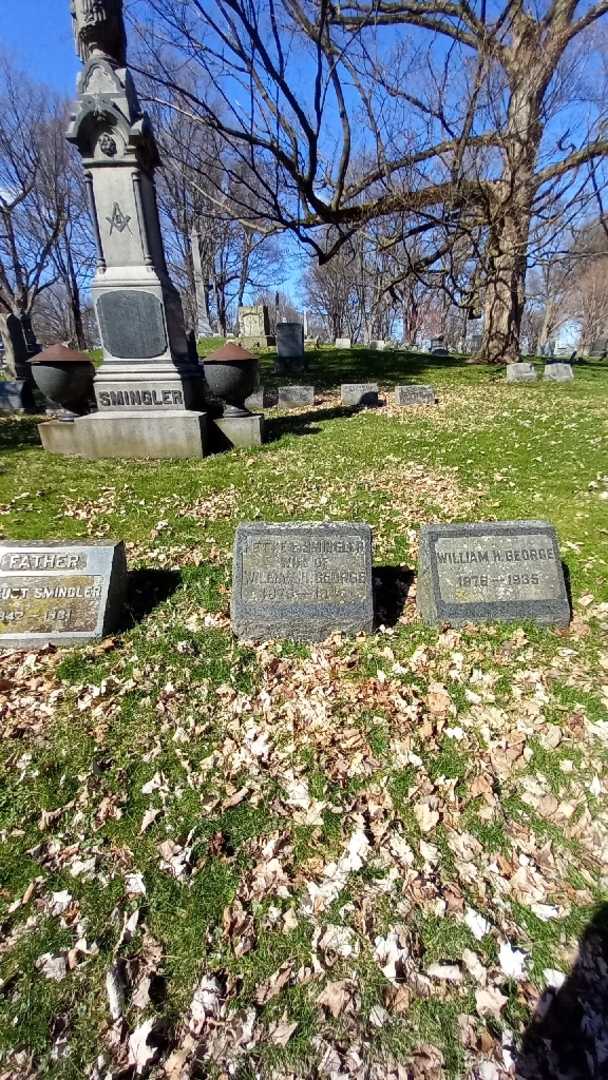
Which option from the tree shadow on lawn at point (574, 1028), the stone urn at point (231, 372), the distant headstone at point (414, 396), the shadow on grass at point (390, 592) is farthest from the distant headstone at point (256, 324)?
the tree shadow on lawn at point (574, 1028)

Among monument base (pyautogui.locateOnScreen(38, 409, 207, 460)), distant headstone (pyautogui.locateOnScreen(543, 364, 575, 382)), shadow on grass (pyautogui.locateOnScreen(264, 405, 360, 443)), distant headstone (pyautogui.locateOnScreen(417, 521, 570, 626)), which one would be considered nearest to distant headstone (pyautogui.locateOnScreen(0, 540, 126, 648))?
distant headstone (pyautogui.locateOnScreen(417, 521, 570, 626))

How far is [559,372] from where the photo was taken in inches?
620

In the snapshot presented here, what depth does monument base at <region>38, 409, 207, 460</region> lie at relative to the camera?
26.3 feet

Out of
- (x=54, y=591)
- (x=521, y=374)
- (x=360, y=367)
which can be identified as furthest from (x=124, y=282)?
(x=360, y=367)

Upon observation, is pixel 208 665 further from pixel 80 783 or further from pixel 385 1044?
pixel 385 1044

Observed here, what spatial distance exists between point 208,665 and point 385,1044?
2.38 metres

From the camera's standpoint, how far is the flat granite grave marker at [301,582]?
392cm

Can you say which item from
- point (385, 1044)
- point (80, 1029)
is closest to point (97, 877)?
point (80, 1029)

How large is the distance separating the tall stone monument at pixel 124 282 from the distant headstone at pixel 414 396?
6281 millimetres

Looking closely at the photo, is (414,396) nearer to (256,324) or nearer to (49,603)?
(49,603)

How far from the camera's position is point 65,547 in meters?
3.91

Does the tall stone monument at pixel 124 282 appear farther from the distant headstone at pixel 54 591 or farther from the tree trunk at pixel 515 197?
the tree trunk at pixel 515 197

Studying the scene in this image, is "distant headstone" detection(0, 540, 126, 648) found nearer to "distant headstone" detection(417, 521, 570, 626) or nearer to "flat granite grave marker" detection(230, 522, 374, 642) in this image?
"flat granite grave marker" detection(230, 522, 374, 642)

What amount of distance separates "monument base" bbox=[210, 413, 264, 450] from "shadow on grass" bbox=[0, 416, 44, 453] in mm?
3417
